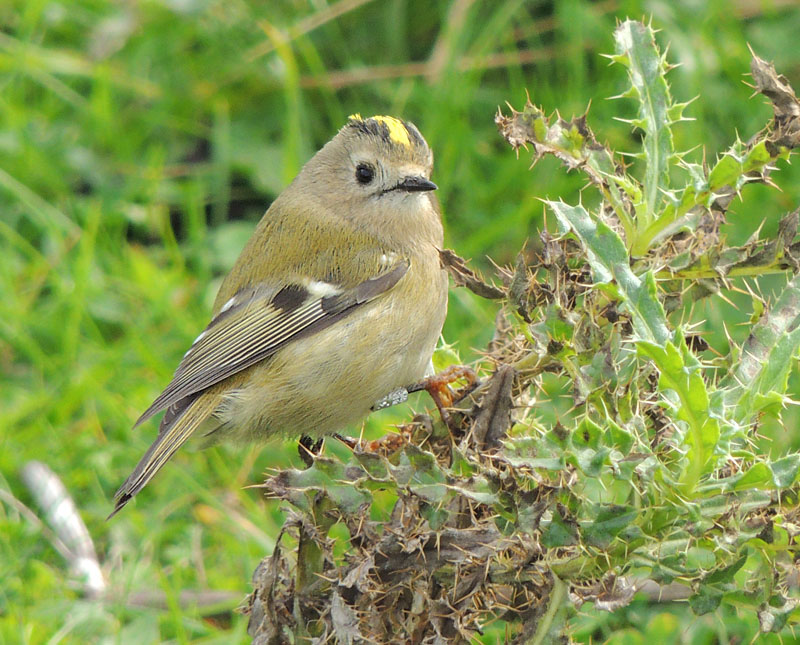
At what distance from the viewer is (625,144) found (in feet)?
15.7

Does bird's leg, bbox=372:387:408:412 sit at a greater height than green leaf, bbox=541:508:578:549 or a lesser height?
lesser

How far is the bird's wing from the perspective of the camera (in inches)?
121

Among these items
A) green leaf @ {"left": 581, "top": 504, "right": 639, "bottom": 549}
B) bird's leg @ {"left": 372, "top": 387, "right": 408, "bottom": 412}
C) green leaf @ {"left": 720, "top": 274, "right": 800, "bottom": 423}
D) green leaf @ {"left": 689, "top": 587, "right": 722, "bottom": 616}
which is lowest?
bird's leg @ {"left": 372, "top": 387, "right": 408, "bottom": 412}

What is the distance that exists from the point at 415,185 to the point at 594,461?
5.22ft

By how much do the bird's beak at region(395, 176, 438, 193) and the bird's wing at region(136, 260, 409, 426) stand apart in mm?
237

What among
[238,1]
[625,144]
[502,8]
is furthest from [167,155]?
[625,144]

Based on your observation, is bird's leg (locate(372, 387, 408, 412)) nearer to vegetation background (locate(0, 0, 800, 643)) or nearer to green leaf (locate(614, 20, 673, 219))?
vegetation background (locate(0, 0, 800, 643))

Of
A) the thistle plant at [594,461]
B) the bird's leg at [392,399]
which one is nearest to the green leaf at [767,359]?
the thistle plant at [594,461]

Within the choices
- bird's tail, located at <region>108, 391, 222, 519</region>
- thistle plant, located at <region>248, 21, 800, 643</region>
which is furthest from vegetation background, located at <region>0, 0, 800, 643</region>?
thistle plant, located at <region>248, 21, 800, 643</region>

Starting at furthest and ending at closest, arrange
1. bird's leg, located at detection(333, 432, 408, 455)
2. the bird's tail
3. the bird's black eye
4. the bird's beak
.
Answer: the bird's black eye → the bird's beak → the bird's tail → bird's leg, located at detection(333, 432, 408, 455)

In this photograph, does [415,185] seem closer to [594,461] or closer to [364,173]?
[364,173]

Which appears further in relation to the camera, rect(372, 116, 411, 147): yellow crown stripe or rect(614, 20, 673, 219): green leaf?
rect(372, 116, 411, 147): yellow crown stripe

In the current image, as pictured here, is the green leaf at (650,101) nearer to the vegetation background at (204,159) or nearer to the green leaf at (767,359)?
the green leaf at (767,359)

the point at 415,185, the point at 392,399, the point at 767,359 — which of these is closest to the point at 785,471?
the point at 767,359
